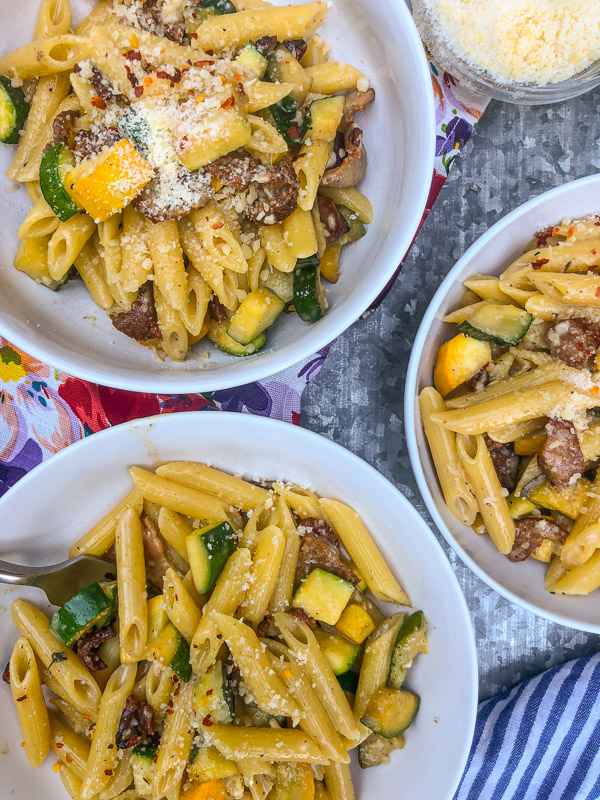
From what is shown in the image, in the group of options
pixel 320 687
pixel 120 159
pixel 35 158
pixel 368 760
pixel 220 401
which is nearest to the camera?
pixel 120 159

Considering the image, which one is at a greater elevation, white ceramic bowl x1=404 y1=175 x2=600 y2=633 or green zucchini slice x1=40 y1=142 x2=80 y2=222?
green zucchini slice x1=40 y1=142 x2=80 y2=222

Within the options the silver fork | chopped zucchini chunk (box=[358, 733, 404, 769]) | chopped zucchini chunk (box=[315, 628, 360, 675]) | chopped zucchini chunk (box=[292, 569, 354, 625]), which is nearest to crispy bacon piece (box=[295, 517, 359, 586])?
chopped zucchini chunk (box=[292, 569, 354, 625])

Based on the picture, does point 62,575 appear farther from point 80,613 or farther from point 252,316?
point 252,316

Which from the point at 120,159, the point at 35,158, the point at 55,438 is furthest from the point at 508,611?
the point at 35,158

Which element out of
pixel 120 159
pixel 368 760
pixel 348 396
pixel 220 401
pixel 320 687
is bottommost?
pixel 368 760

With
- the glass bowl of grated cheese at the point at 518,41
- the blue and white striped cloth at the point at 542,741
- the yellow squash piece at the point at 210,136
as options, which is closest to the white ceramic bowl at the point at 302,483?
the blue and white striped cloth at the point at 542,741

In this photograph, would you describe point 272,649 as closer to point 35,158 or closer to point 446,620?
point 446,620

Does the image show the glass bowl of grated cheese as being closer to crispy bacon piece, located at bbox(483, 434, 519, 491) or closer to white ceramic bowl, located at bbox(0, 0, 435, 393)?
white ceramic bowl, located at bbox(0, 0, 435, 393)
